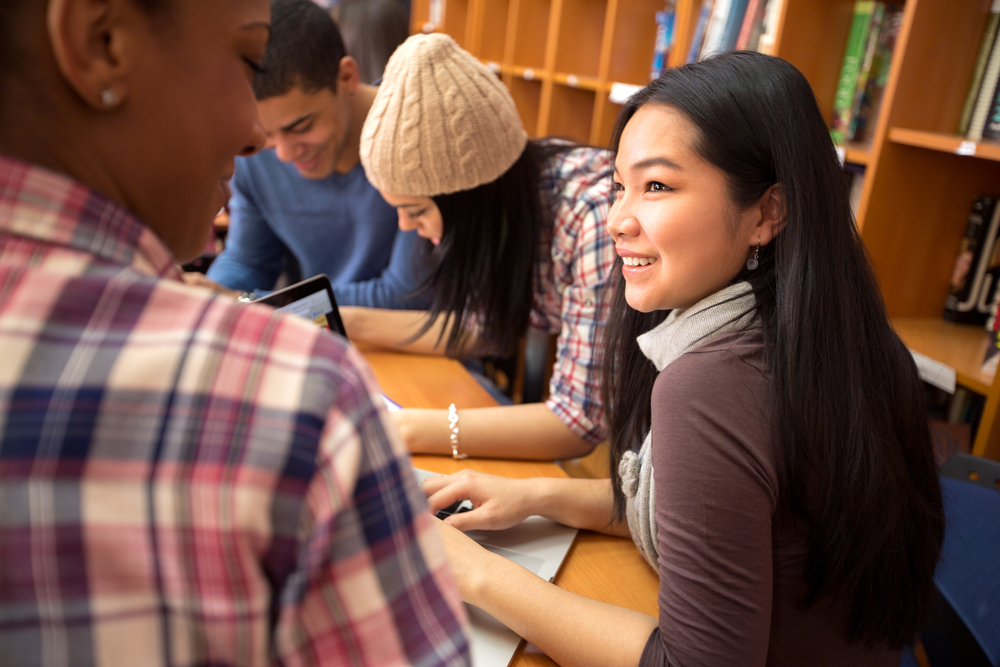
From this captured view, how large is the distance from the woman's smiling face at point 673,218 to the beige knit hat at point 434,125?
1.50 feet

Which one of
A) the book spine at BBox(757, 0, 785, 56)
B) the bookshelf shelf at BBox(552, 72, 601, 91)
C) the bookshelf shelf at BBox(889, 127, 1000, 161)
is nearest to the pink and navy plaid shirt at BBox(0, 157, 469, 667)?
the bookshelf shelf at BBox(889, 127, 1000, 161)

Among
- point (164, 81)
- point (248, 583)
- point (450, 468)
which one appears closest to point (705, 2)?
point (450, 468)

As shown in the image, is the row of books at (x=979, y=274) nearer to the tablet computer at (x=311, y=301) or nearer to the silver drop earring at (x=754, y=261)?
the silver drop earring at (x=754, y=261)

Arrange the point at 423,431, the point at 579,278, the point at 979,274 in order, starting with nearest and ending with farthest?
the point at 423,431, the point at 579,278, the point at 979,274

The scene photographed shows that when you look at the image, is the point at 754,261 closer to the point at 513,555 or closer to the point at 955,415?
the point at 513,555

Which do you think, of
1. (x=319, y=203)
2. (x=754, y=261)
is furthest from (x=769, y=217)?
(x=319, y=203)

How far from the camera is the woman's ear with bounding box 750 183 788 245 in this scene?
2.55 ft

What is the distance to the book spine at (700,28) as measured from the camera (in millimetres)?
1894

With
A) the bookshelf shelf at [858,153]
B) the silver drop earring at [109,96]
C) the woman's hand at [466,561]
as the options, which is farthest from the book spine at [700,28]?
the silver drop earring at [109,96]

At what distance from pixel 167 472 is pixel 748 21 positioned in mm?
1849

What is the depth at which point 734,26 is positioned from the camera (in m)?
1.77

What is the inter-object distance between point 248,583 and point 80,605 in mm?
71

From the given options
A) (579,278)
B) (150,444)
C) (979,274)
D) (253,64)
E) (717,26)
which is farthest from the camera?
(717,26)

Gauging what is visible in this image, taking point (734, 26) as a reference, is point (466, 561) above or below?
below
